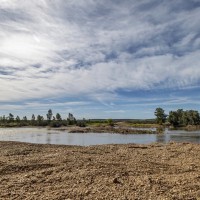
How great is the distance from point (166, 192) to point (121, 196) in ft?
4.97

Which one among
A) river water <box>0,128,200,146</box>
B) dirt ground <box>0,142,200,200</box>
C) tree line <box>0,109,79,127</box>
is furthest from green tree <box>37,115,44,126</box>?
dirt ground <box>0,142,200,200</box>

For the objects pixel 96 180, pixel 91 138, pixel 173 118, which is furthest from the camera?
pixel 173 118

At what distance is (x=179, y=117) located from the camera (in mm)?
133875

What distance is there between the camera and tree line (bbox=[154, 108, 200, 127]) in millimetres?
131250

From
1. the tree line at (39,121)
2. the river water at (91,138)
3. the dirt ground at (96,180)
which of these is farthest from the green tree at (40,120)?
the dirt ground at (96,180)

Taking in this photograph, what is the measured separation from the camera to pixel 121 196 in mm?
9484

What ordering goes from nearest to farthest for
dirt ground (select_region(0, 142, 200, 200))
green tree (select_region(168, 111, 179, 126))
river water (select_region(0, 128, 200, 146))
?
dirt ground (select_region(0, 142, 200, 200)), river water (select_region(0, 128, 200, 146)), green tree (select_region(168, 111, 179, 126))

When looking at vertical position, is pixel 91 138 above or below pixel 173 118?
below

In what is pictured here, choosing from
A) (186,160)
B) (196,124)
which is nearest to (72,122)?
(196,124)

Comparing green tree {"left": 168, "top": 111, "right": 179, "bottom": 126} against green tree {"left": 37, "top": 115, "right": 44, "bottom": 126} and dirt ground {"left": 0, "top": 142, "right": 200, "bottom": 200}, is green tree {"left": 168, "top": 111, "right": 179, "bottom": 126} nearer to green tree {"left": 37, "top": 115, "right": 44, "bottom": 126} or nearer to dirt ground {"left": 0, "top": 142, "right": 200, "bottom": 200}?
green tree {"left": 37, "top": 115, "right": 44, "bottom": 126}

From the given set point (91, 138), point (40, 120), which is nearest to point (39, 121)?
point (40, 120)

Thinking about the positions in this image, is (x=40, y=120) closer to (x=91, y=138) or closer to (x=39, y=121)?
(x=39, y=121)

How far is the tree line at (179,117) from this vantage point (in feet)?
431

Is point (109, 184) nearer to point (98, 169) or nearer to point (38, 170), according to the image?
point (98, 169)
